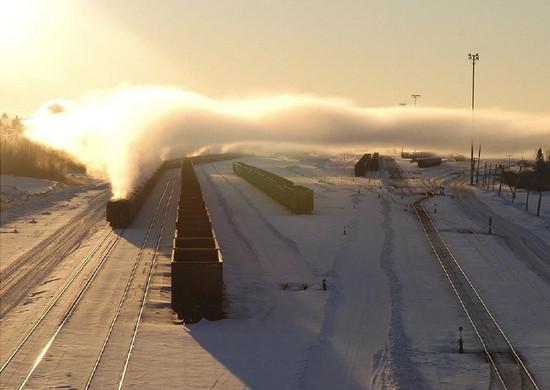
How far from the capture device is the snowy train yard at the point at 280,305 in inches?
899

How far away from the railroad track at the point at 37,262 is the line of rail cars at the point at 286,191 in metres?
16.8

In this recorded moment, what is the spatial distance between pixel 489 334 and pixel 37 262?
27.7m

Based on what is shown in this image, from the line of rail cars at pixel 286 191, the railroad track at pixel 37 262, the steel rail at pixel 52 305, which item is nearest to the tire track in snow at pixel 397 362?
the steel rail at pixel 52 305

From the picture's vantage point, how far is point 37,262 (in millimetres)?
44719

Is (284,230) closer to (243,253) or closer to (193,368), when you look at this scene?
(243,253)

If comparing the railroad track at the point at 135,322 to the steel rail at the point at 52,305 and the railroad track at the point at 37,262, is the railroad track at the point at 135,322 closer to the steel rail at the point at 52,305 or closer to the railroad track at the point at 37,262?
the steel rail at the point at 52,305

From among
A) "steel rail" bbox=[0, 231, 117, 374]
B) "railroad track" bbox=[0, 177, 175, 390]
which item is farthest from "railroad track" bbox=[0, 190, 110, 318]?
"railroad track" bbox=[0, 177, 175, 390]

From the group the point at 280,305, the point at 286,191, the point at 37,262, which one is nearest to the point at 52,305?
the point at 280,305

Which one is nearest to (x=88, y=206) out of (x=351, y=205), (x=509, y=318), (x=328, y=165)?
(x=351, y=205)

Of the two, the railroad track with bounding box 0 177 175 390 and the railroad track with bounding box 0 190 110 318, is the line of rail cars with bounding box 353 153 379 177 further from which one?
the railroad track with bounding box 0 177 175 390

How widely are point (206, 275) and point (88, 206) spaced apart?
5212 cm

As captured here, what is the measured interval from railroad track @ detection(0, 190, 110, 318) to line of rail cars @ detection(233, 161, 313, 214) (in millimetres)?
16794

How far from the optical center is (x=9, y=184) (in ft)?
353

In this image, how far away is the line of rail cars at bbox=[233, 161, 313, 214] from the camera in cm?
6656
